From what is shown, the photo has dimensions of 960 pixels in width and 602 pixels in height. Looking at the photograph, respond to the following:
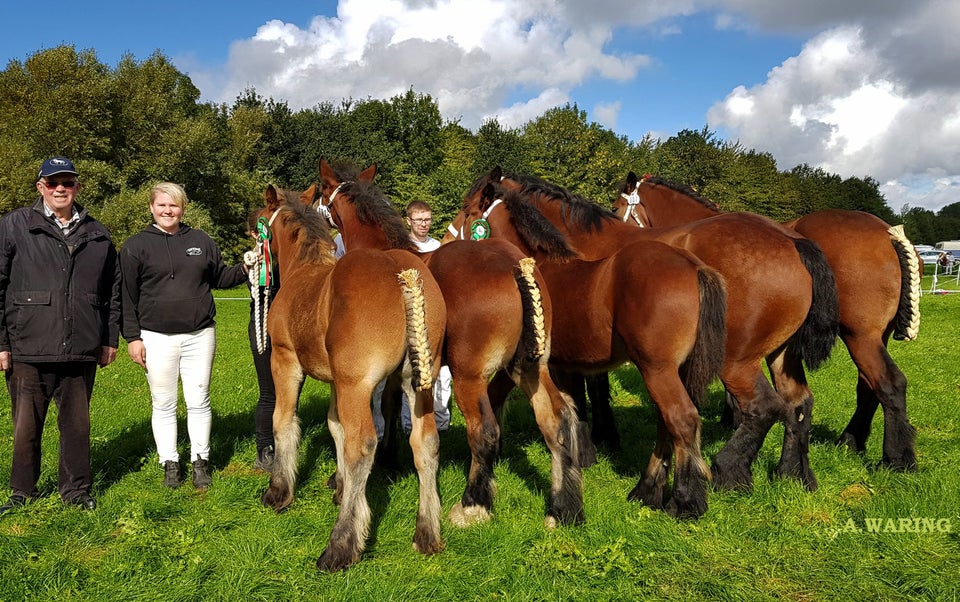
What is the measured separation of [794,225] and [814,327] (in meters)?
1.45

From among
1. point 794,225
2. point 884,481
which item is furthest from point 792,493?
point 794,225

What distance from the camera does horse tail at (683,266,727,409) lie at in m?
4.04

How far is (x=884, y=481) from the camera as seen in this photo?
187 inches

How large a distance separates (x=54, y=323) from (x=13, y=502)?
1355mm

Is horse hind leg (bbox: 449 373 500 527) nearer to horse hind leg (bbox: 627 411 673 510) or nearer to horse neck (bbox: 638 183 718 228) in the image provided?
horse hind leg (bbox: 627 411 673 510)

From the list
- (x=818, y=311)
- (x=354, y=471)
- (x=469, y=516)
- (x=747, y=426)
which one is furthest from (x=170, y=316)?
(x=818, y=311)

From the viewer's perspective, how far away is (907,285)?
16.5 feet

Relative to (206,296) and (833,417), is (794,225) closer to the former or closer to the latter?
(833,417)

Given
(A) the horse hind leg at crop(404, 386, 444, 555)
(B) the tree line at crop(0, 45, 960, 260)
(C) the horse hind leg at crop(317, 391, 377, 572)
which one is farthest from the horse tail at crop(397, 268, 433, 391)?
(B) the tree line at crop(0, 45, 960, 260)

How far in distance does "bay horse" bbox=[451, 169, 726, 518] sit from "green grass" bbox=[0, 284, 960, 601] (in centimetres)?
36

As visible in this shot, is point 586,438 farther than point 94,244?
Yes

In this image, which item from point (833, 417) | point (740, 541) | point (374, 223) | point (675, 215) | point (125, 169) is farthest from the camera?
point (125, 169)

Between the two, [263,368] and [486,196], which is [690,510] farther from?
[263,368]

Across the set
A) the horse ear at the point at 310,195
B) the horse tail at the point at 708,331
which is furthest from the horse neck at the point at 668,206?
the horse ear at the point at 310,195
